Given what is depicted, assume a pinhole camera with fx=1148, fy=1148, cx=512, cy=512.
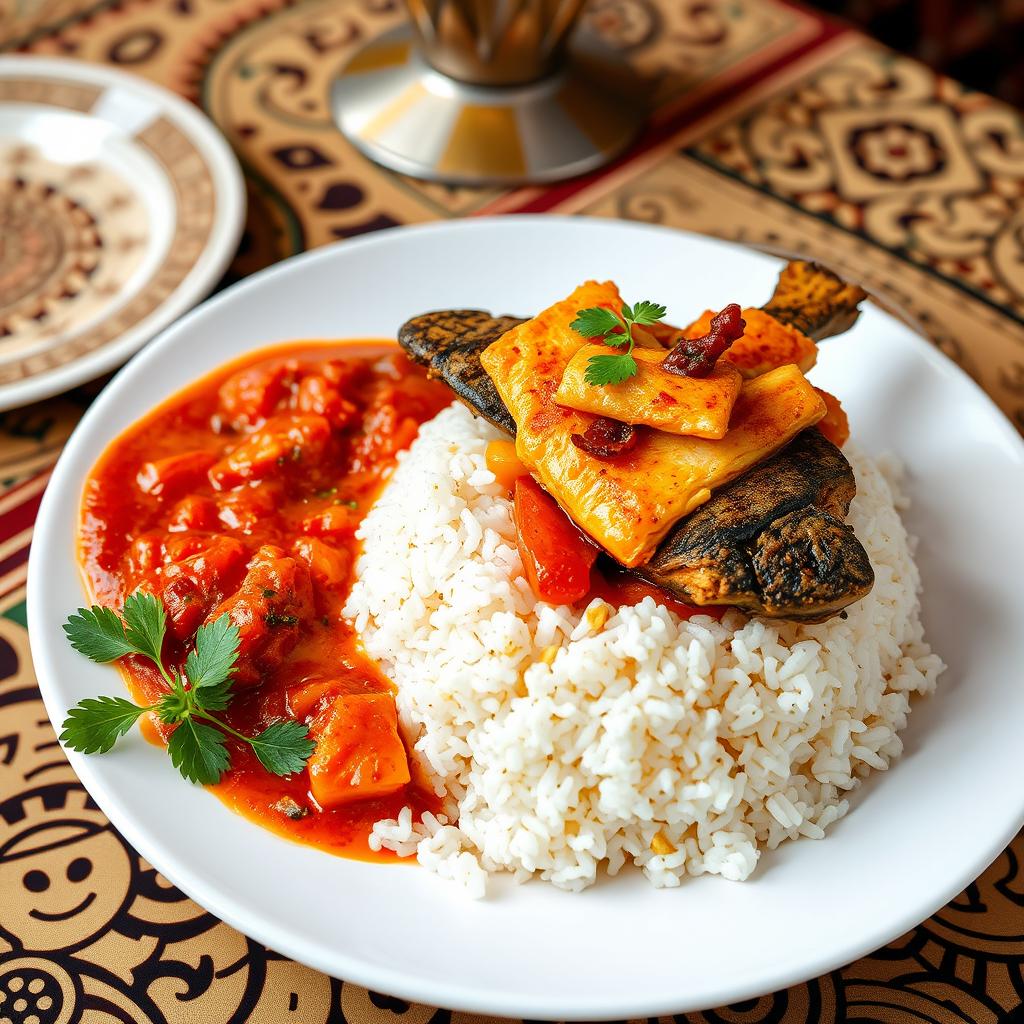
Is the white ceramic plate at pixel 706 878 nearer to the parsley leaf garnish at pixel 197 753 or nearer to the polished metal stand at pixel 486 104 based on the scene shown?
the parsley leaf garnish at pixel 197 753

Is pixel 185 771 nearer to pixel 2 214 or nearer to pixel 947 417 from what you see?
pixel 947 417

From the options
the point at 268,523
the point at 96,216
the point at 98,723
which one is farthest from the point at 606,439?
the point at 96,216

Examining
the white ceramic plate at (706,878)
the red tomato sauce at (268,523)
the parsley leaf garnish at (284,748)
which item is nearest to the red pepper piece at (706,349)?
the white ceramic plate at (706,878)

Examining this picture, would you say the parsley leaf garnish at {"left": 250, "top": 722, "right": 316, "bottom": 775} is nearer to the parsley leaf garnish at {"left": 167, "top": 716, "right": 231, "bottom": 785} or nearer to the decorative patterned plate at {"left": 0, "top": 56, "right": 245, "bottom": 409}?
the parsley leaf garnish at {"left": 167, "top": 716, "right": 231, "bottom": 785}

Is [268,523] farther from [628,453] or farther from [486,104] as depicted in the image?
[486,104]

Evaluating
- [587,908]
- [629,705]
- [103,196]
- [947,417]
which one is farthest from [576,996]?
[103,196]
